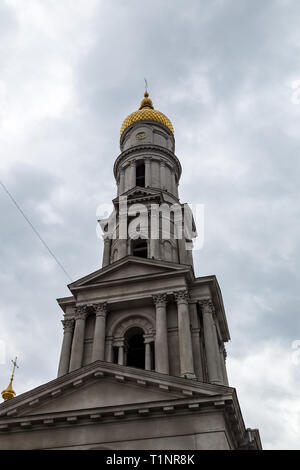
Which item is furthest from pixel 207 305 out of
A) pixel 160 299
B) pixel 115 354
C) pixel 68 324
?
pixel 68 324

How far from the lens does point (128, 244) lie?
113 feet

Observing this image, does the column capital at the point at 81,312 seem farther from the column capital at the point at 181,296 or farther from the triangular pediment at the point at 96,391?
the triangular pediment at the point at 96,391

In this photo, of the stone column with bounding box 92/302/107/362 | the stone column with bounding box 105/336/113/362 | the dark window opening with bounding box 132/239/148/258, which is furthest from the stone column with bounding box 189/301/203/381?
the dark window opening with bounding box 132/239/148/258

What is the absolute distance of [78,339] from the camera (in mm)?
28406

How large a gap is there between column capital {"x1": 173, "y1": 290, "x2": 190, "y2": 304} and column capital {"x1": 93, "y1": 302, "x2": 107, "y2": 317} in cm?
428

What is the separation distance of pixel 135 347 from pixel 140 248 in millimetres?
7982

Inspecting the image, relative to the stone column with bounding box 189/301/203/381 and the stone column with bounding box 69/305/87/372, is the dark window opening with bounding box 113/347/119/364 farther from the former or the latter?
the stone column with bounding box 189/301/203/381

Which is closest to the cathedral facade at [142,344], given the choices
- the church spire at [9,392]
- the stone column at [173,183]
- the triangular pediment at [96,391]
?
the triangular pediment at [96,391]

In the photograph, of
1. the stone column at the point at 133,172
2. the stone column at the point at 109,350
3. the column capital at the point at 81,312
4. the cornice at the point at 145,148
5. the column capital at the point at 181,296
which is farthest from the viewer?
the cornice at the point at 145,148

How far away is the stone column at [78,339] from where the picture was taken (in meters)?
27.4

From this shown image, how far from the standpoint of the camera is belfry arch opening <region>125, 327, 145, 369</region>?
1129 inches

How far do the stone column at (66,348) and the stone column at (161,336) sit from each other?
5525 millimetres

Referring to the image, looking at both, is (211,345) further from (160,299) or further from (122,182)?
(122,182)
